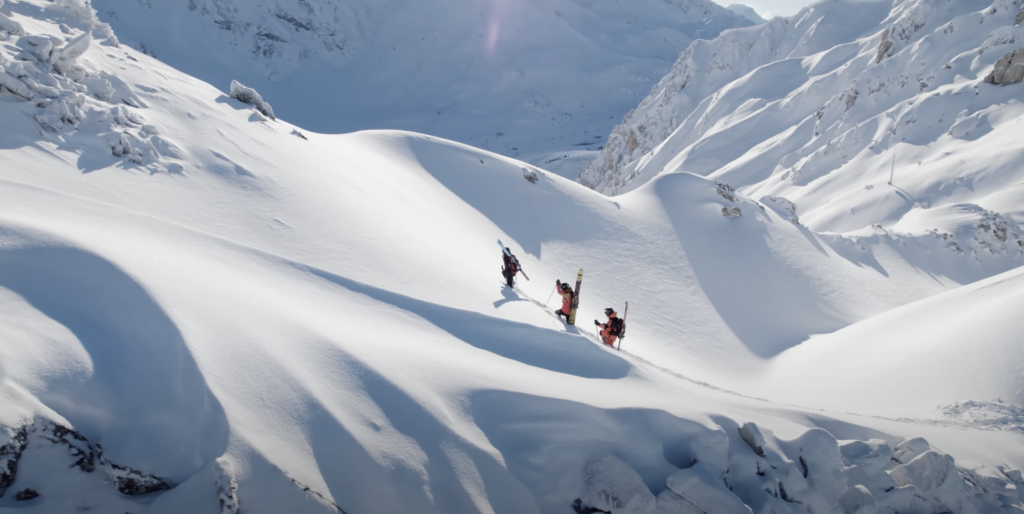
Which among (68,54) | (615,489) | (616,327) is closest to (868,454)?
(615,489)

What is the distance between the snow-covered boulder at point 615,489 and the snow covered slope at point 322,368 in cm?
2

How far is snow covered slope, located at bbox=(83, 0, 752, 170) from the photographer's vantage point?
63.9 m

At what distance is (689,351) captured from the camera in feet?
36.0

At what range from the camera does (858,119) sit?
2720cm

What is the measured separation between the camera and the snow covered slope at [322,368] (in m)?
3.81

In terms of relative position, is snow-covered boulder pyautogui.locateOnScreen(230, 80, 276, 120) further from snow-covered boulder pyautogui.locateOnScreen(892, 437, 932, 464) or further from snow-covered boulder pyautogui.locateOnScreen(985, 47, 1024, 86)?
snow-covered boulder pyautogui.locateOnScreen(985, 47, 1024, 86)

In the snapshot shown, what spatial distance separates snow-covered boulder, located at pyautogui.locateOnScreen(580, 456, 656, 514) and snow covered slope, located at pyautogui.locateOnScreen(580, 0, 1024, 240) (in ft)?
56.8

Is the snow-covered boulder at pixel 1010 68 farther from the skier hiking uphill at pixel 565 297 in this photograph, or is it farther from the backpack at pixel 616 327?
the skier hiking uphill at pixel 565 297

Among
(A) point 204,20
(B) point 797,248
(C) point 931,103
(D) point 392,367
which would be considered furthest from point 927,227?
(A) point 204,20

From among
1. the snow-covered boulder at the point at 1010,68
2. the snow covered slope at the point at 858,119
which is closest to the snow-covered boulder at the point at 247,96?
the snow covered slope at the point at 858,119

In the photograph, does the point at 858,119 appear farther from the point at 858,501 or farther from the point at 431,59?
the point at 431,59

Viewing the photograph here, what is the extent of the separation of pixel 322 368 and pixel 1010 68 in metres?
30.2

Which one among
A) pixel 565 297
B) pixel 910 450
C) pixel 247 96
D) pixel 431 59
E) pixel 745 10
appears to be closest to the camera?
pixel 910 450

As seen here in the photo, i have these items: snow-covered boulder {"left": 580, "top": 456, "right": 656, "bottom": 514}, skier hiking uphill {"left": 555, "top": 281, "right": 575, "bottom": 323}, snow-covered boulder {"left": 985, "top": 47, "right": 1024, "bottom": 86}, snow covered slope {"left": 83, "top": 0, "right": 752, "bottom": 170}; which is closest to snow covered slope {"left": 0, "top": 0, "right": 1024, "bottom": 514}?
snow-covered boulder {"left": 580, "top": 456, "right": 656, "bottom": 514}
